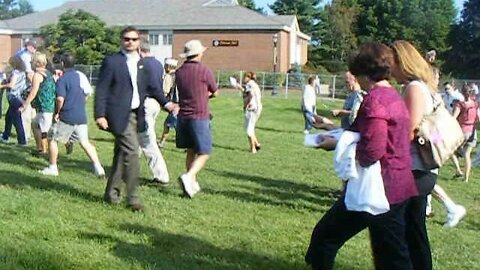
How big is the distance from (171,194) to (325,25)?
230 ft

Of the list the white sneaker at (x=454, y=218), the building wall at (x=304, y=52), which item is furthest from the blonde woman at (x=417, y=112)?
the building wall at (x=304, y=52)

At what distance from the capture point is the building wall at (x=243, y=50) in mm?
58812

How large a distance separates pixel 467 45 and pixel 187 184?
62.7 meters

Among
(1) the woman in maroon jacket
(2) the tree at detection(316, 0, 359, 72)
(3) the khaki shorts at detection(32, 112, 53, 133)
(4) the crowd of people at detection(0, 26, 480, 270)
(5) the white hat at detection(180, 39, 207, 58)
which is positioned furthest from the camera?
(2) the tree at detection(316, 0, 359, 72)

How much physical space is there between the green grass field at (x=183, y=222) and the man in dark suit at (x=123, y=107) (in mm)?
348

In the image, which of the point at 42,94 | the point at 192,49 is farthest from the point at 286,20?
the point at 192,49

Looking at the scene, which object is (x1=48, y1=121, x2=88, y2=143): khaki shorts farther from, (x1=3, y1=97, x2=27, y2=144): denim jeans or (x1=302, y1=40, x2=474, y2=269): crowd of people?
(x1=302, y1=40, x2=474, y2=269): crowd of people

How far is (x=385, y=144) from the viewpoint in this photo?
13.9 feet

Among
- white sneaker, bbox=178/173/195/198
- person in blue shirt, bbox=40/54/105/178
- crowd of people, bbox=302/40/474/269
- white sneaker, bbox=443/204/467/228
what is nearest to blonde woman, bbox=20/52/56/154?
person in blue shirt, bbox=40/54/105/178

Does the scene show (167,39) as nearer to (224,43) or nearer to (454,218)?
(224,43)

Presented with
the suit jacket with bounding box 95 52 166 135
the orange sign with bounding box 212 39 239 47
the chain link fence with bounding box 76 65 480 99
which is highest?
the suit jacket with bounding box 95 52 166 135

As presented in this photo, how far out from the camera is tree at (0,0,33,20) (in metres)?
152

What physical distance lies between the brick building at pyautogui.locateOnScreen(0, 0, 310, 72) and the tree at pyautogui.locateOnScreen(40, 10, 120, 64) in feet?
14.7

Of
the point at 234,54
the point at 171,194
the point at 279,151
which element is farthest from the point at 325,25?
the point at 171,194
